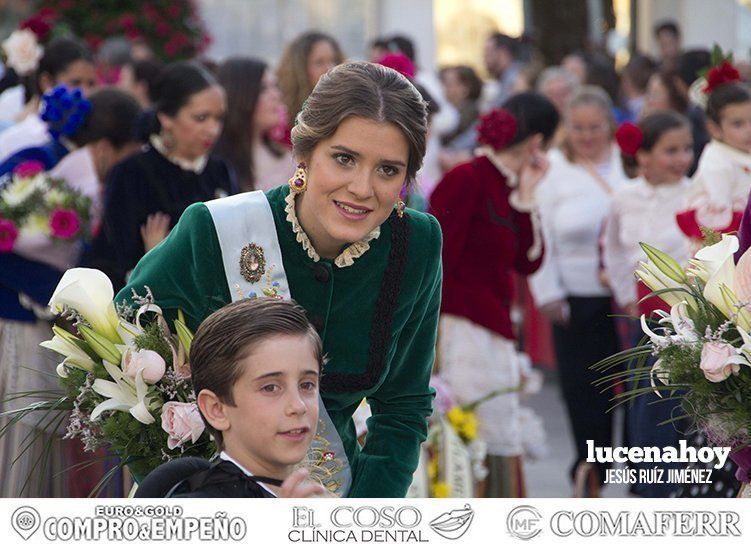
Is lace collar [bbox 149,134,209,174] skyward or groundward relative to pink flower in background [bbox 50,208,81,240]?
skyward

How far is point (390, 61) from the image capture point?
6555 mm

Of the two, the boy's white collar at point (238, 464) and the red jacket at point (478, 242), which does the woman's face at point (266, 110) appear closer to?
the red jacket at point (478, 242)

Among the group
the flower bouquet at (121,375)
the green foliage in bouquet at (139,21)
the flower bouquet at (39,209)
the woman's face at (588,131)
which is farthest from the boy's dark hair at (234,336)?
the green foliage in bouquet at (139,21)

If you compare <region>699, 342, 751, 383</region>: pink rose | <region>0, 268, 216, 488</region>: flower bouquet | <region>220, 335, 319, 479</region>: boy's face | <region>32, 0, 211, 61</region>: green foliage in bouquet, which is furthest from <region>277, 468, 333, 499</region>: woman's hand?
<region>32, 0, 211, 61</region>: green foliage in bouquet

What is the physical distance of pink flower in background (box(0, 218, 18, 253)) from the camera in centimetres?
599

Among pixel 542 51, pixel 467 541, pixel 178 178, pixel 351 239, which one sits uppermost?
pixel 542 51

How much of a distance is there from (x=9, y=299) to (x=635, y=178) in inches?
131

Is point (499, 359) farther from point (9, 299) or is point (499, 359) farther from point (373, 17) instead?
point (373, 17)

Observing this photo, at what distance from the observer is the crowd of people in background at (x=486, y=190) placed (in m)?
6.00

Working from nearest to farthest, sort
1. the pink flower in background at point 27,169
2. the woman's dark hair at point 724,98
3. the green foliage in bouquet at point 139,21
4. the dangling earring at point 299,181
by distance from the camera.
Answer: the dangling earring at point 299,181
the pink flower in background at point 27,169
the woman's dark hair at point 724,98
the green foliage in bouquet at point 139,21

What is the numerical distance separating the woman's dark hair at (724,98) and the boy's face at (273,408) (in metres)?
4.00

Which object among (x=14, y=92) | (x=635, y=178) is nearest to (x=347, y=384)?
(x=635, y=178)

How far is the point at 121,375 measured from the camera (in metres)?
3.19

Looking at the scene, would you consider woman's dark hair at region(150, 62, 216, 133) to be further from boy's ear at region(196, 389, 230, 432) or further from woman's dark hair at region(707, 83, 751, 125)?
boy's ear at region(196, 389, 230, 432)
